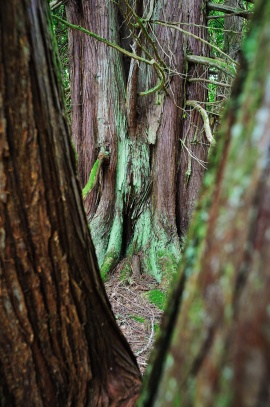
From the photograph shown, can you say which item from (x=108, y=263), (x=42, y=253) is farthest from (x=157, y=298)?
(x=42, y=253)

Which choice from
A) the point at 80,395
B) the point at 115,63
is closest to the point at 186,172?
the point at 115,63

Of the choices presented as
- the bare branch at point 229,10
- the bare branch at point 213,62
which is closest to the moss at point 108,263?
the bare branch at point 213,62

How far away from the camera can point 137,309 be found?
3.86 meters

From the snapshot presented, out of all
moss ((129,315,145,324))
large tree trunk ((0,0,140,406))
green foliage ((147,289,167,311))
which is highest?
large tree trunk ((0,0,140,406))

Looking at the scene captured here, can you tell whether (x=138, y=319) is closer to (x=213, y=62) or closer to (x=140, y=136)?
(x=140, y=136)

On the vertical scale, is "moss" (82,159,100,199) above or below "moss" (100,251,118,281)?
above

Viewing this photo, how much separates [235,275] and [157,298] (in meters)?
3.56

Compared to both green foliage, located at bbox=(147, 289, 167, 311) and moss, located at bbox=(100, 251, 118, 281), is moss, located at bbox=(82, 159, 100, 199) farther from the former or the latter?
green foliage, located at bbox=(147, 289, 167, 311)

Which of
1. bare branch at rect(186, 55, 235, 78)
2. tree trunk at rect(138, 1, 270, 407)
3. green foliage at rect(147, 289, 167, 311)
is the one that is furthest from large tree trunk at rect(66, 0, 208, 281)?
tree trunk at rect(138, 1, 270, 407)

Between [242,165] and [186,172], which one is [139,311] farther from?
[242,165]

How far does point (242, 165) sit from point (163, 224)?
389cm

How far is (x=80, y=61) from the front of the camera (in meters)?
4.53

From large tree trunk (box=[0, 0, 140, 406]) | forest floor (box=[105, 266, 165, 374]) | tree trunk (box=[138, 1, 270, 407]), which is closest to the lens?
tree trunk (box=[138, 1, 270, 407])

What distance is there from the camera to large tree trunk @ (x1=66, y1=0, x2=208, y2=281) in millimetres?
4305
